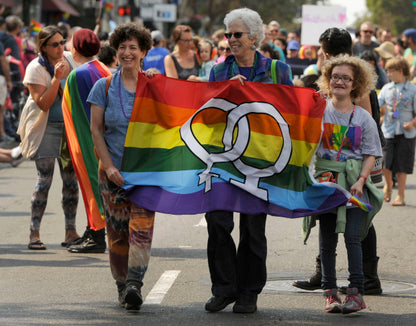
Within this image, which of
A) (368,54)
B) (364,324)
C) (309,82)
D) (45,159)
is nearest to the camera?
(364,324)

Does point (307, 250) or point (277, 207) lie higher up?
point (277, 207)

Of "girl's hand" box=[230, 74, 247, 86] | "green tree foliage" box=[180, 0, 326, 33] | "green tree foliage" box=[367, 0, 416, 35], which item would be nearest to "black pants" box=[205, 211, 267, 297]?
"girl's hand" box=[230, 74, 247, 86]

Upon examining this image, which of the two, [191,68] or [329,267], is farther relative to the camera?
[191,68]

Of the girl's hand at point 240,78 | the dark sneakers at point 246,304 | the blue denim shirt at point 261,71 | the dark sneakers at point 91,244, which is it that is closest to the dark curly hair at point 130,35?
the blue denim shirt at point 261,71

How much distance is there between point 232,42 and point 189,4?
6995cm

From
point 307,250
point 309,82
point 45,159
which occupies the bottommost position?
point 307,250

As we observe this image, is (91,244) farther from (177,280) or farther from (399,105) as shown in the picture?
(399,105)

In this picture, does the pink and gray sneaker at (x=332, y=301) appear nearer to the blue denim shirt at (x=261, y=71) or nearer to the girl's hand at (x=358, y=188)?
the girl's hand at (x=358, y=188)

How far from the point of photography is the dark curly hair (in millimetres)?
7332

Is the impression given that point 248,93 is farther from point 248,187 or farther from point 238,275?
point 238,275

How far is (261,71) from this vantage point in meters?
7.30

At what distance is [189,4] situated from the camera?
251 feet

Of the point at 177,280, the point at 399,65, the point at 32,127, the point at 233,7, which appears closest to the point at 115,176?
the point at 177,280

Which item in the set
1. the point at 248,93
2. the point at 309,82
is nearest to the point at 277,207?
the point at 248,93
